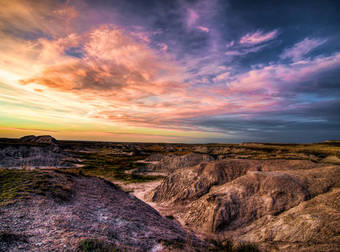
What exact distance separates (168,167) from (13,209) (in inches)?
1897

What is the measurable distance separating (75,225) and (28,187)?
753 cm

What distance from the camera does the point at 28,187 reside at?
14.1 meters

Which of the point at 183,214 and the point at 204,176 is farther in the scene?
the point at 204,176

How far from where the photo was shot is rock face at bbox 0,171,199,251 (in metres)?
7.92

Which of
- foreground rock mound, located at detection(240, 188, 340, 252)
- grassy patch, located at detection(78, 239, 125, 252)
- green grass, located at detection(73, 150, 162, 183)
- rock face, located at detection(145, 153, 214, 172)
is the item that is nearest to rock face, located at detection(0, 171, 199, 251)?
grassy patch, located at detection(78, 239, 125, 252)

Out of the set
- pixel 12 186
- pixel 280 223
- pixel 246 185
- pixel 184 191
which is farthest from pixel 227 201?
pixel 12 186

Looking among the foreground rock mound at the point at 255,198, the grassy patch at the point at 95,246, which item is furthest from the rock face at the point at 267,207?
the grassy patch at the point at 95,246

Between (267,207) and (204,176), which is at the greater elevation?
(204,176)

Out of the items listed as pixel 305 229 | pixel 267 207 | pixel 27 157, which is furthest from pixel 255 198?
pixel 27 157

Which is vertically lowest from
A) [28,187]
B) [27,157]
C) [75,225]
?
[27,157]

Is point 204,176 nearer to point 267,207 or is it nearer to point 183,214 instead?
point 183,214

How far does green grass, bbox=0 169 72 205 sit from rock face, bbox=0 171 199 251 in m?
0.53

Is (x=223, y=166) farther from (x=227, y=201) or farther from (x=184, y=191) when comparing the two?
(x=227, y=201)

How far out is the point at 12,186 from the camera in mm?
14000
